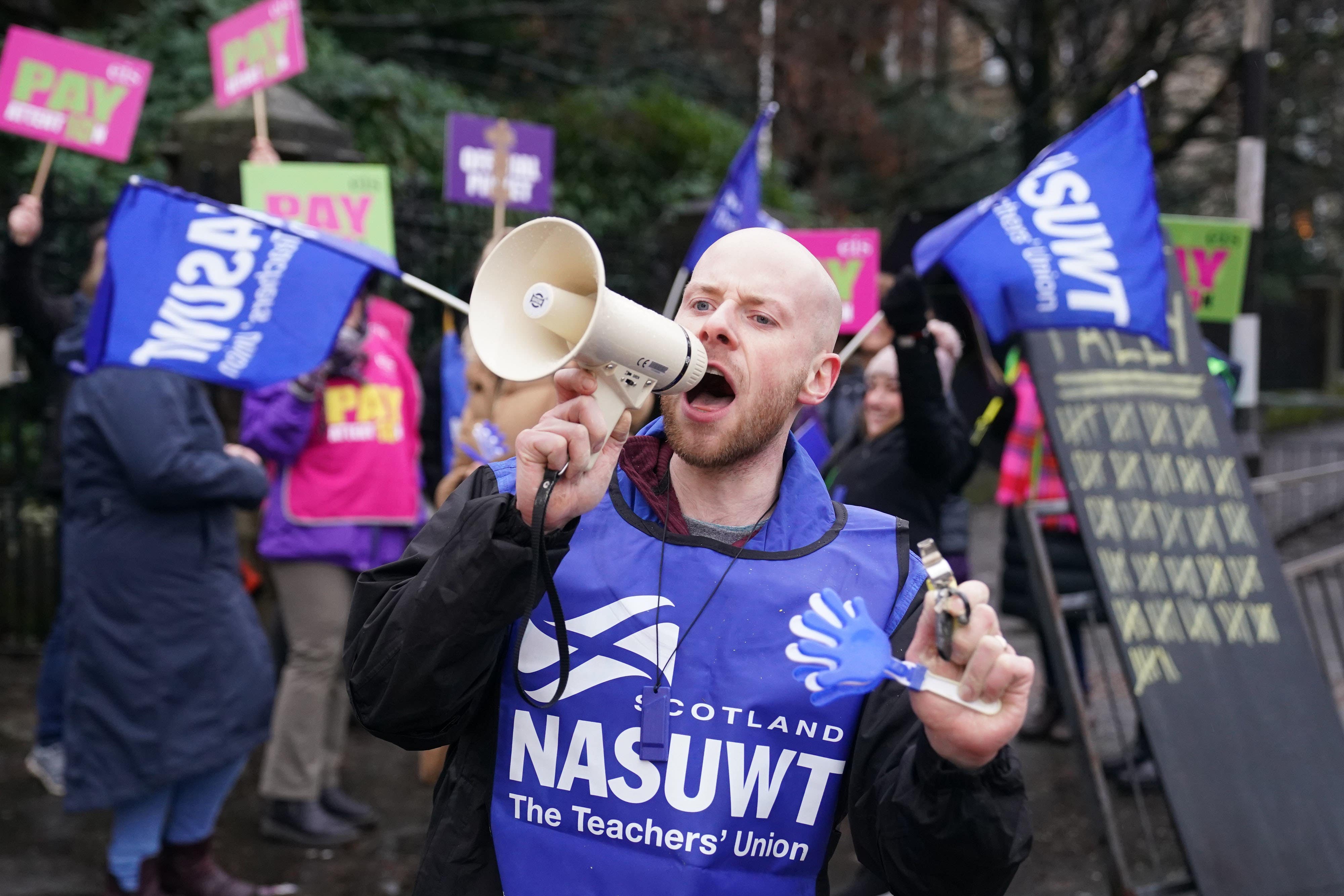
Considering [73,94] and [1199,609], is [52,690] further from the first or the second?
Result: [1199,609]

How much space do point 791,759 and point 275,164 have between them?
12.4ft

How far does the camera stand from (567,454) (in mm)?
1749

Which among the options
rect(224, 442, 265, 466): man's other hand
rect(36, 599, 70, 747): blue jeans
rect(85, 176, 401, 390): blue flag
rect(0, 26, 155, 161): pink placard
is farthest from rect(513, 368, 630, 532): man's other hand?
rect(0, 26, 155, 161): pink placard

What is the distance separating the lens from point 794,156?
14.7 m

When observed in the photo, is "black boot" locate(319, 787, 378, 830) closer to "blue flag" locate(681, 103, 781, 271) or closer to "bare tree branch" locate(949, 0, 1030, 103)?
"blue flag" locate(681, 103, 781, 271)

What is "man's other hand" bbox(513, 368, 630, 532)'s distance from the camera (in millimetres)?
1735

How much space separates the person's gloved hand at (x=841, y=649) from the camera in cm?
152

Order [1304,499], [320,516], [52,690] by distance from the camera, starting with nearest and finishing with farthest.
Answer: [320,516] → [52,690] → [1304,499]

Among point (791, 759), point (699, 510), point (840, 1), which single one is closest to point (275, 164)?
point (699, 510)

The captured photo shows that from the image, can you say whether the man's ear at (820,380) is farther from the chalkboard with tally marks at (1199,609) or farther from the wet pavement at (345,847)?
the wet pavement at (345,847)

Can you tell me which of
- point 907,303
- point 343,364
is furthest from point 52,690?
point 907,303

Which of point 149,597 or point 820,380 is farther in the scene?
point 149,597

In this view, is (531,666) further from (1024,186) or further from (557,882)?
(1024,186)

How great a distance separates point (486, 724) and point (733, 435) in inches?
22.9
